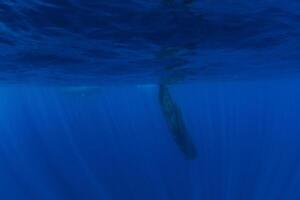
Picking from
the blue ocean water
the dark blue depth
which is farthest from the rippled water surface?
the dark blue depth

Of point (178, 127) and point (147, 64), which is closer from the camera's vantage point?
point (147, 64)

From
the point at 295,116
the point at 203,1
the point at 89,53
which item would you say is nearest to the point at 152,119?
the point at 295,116

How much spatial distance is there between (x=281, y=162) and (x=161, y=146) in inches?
750

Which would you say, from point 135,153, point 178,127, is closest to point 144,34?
point 178,127

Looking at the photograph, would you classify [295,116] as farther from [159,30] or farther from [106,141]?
[159,30]

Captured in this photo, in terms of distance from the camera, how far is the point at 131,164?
1960 inches

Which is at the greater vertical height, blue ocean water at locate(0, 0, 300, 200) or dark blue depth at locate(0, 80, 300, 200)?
dark blue depth at locate(0, 80, 300, 200)

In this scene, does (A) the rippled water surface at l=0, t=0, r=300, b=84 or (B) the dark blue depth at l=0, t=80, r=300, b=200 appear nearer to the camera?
(A) the rippled water surface at l=0, t=0, r=300, b=84

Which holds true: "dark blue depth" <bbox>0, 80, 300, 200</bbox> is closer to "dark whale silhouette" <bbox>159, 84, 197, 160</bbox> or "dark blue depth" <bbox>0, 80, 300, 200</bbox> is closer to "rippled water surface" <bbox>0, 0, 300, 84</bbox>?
"dark whale silhouette" <bbox>159, 84, 197, 160</bbox>

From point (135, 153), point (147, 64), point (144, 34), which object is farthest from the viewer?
point (135, 153)

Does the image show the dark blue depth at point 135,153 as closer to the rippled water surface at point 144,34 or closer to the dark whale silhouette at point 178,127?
the dark whale silhouette at point 178,127

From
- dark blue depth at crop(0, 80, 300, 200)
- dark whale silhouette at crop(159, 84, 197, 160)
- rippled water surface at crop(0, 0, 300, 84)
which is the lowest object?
rippled water surface at crop(0, 0, 300, 84)

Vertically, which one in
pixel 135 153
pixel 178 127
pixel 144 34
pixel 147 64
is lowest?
pixel 144 34

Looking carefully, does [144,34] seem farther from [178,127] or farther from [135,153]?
[135,153]
